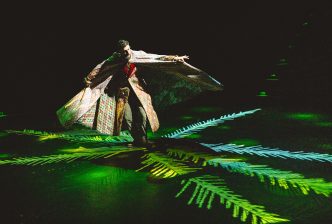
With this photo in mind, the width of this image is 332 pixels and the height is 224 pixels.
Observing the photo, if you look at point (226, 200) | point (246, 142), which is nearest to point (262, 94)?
point (246, 142)

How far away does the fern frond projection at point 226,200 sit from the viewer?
193 centimetres

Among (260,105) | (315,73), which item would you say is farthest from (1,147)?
(315,73)

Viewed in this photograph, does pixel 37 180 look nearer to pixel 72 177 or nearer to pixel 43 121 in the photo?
pixel 72 177

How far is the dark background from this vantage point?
6895 millimetres

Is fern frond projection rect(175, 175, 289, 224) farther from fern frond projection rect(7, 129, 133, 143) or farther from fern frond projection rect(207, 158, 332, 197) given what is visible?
fern frond projection rect(7, 129, 133, 143)

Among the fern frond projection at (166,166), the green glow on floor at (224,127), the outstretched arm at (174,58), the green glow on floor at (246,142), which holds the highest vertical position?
the outstretched arm at (174,58)

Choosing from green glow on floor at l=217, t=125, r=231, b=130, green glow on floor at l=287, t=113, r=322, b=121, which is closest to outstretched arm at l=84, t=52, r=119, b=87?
green glow on floor at l=217, t=125, r=231, b=130

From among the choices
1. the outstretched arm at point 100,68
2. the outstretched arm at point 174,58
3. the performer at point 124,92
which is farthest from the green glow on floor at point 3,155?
the outstretched arm at point 174,58

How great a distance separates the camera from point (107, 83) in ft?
Result: 11.4

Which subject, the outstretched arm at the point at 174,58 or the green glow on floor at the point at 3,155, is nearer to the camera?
the outstretched arm at the point at 174,58

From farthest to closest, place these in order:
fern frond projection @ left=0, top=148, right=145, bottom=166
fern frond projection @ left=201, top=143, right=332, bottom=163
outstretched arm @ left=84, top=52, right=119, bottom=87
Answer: outstretched arm @ left=84, top=52, right=119, bottom=87
fern frond projection @ left=0, top=148, right=145, bottom=166
fern frond projection @ left=201, top=143, right=332, bottom=163

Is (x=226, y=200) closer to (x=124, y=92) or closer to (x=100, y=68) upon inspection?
(x=124, y=92)

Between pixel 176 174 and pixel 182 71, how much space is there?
40.0 inches

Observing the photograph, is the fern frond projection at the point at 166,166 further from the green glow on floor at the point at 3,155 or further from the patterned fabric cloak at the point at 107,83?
the green glow on floor at the point at 3,155
